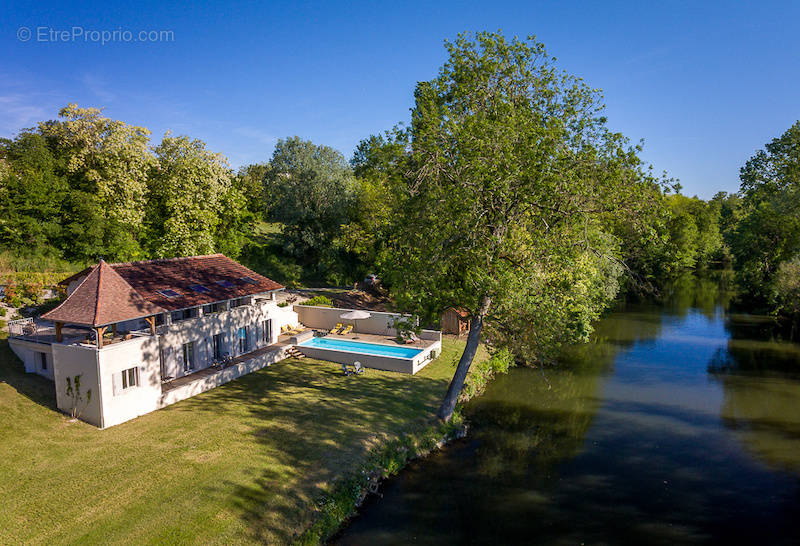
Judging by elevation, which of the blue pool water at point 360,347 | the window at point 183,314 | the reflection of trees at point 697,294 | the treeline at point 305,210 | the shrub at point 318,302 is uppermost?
the treeline at point 305,210

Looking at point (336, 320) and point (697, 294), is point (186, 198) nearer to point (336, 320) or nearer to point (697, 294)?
point (336, 320)

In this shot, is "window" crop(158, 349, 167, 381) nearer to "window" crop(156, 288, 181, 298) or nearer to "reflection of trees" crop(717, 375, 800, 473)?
"window" crop(156, 288, 181, 298)

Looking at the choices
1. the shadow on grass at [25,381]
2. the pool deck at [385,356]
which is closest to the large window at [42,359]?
the shadow on grass at [25,381]

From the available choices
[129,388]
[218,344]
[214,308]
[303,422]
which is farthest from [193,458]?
[214,308]

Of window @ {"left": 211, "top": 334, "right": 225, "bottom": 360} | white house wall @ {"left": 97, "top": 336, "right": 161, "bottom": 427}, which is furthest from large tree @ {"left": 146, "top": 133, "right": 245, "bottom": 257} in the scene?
white house wall @ {"left": 97, "top": 336, "right": 161, "bottom": 427}

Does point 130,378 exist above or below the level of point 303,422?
above

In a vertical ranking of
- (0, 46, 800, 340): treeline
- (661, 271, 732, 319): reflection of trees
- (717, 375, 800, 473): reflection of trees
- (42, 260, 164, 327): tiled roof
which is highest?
(0, 46, 800, 340): treeline

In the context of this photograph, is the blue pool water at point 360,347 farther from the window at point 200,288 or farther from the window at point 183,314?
the window at point 183,314
